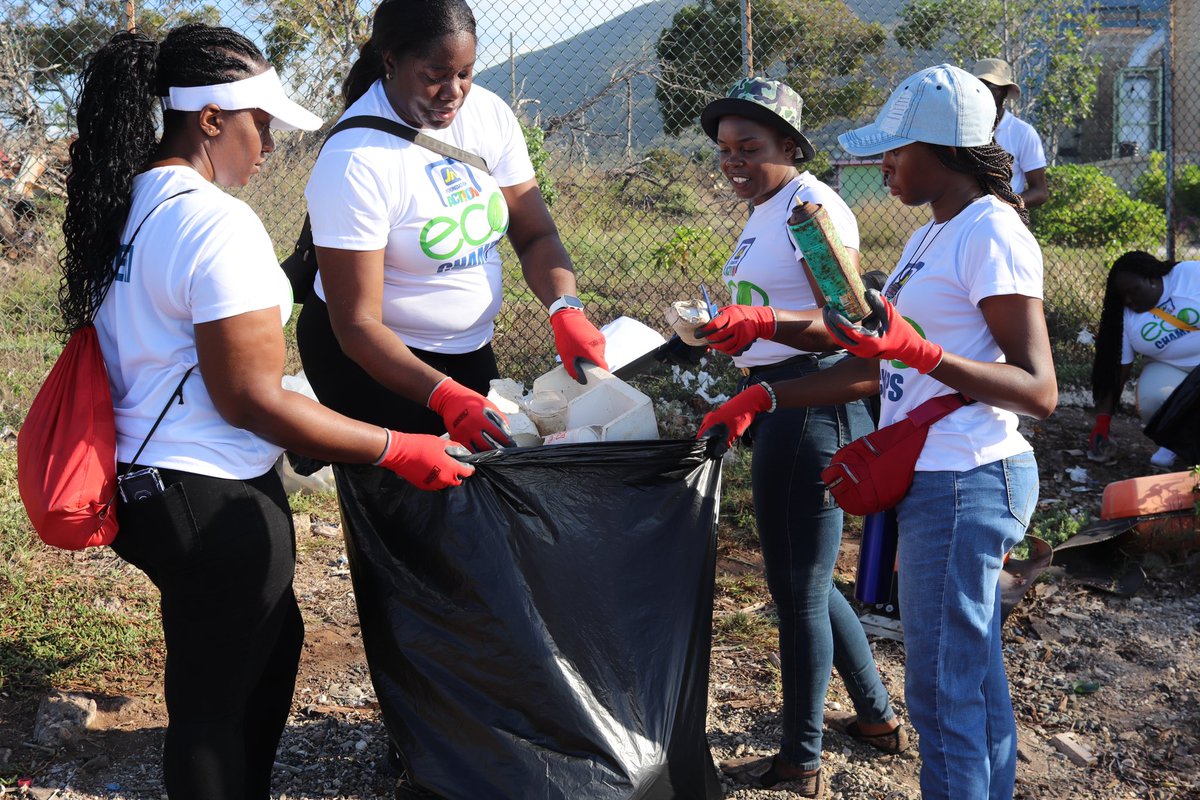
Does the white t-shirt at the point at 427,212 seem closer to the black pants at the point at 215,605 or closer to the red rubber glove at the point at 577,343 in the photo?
the red rubber glove at the point at 577,343

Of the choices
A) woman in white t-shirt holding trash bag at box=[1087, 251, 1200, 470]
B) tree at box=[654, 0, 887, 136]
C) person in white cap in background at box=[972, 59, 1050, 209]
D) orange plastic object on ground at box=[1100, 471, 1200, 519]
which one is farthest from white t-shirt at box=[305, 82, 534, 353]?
woman in white t-shirt holding trash bag at box=[1087, 251, 1200, 470]

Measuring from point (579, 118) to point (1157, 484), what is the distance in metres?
4.01

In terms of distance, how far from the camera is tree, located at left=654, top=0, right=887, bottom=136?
244 inches

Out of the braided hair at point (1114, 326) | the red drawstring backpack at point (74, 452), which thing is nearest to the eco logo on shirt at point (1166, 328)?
the braided hair at point (1114, 326)

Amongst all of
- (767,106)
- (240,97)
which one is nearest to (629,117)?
(767,106)

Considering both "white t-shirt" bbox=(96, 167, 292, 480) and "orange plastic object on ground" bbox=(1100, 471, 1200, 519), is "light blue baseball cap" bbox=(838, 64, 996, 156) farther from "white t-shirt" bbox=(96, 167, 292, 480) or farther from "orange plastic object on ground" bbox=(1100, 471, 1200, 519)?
"orange plastic object on ground" bbox=(1100, 471, 1200, 519)

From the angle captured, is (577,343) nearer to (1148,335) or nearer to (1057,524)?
(1057,524)

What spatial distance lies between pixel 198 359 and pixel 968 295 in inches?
53.5

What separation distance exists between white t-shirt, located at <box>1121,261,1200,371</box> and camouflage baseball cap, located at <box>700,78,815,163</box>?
3463 mm

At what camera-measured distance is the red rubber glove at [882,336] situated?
1682 millimetres

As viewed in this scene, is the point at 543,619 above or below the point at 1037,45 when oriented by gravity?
below

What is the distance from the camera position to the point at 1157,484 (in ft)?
12.8

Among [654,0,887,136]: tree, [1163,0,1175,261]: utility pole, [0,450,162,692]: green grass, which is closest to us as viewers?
[0,450,162,692]: green grass

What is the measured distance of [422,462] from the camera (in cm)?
183
